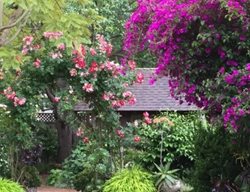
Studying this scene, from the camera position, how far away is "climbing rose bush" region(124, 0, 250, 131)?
16.1ft

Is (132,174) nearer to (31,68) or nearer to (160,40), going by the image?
(31,68)

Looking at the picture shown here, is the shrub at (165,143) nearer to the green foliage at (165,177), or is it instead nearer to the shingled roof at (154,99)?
the green foliage at (165,177)

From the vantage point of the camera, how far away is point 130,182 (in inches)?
346

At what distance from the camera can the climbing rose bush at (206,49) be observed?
4.91 meters

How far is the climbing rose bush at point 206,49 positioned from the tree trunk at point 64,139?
1327cm

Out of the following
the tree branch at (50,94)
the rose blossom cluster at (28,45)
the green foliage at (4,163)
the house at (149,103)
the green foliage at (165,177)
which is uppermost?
the house at (149,103)

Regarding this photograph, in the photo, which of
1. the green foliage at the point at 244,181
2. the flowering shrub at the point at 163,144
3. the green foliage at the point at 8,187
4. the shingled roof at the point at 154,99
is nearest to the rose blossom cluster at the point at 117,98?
the flowering shrub at the point at 163,144

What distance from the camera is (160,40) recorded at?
5629 millimetres

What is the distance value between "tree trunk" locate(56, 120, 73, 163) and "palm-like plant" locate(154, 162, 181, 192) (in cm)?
951

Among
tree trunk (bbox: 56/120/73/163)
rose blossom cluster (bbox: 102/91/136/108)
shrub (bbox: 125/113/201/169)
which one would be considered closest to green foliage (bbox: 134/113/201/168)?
shrub (bbox: 125/113/201/169)

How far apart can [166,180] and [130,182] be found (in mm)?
954

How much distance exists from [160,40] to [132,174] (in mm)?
3899

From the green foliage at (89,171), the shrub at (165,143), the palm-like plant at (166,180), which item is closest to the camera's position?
the palm-like plant at (166,180)

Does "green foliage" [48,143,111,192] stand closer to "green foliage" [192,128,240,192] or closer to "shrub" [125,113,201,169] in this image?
"shrub" [125,113,201,169]
